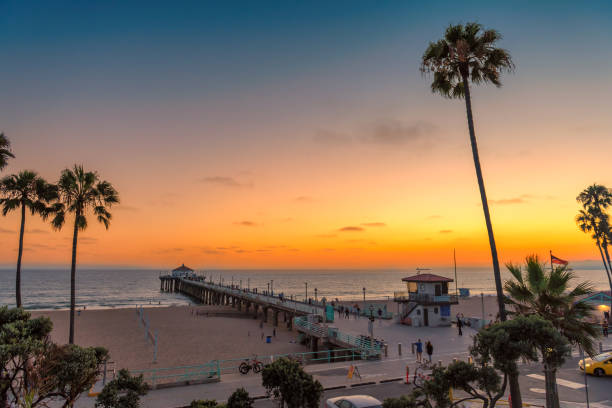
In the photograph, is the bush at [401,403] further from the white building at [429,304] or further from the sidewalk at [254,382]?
the white building at [429,304]

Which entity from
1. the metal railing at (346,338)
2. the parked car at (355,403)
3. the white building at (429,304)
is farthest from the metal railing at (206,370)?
the white building at (429,304)

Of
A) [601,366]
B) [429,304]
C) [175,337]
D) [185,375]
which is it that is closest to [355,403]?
[185,375]

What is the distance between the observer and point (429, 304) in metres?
36.0

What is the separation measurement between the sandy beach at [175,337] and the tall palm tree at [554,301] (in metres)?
26.5

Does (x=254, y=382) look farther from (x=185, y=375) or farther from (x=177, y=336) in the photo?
(x=177, y=336)

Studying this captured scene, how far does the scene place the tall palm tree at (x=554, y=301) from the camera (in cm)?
1058

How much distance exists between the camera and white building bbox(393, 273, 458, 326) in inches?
1412

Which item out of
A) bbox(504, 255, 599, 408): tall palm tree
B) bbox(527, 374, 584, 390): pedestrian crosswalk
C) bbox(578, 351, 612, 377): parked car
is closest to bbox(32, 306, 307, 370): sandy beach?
bbox(527, 374, 584, 390): pedestrian crosswalk

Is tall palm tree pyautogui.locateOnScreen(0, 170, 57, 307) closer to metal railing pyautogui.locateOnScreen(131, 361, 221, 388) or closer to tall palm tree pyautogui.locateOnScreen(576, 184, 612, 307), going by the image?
metal railing pyautogui.locateOnScreen(131, 361, 221, 388)

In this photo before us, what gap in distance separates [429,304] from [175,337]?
29464 mm

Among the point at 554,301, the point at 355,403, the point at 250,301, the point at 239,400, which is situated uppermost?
the point at 554,301

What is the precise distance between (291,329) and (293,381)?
41.5 metres

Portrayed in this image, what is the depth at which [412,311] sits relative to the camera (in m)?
36.8

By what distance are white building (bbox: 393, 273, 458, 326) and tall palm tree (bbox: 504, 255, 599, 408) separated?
2523 centimetres
